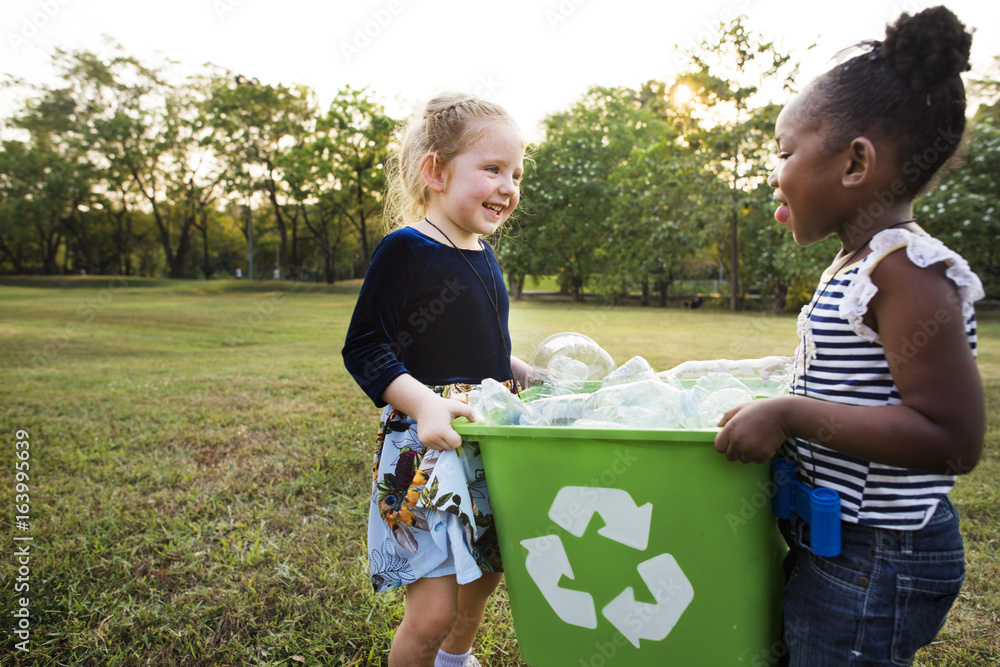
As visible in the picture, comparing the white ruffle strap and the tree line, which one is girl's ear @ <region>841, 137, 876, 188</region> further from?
the tree line

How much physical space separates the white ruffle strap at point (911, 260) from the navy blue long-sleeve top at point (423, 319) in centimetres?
89

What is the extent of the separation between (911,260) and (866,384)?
216mm

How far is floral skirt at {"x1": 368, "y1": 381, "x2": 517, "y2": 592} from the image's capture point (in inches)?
50.1

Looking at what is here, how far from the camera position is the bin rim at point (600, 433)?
3.25 feet

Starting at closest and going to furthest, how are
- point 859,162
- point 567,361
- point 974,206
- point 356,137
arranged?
point 859,162 → point 567,361 → point 974,206 → point 356,137

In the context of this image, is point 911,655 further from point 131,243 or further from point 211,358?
point 131,243

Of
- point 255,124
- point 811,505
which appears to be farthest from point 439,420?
point 255,124

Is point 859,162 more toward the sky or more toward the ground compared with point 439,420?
more toward the sky

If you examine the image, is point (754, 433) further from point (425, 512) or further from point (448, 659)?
point (448, 659)

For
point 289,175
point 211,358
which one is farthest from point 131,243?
point 211,358

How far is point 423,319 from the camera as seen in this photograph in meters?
1.58

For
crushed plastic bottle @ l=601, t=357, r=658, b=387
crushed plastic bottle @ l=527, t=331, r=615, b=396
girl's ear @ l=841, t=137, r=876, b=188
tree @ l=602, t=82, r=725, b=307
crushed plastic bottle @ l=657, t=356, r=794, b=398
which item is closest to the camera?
girl's ear @ l=841, t=137, r=876, b=188

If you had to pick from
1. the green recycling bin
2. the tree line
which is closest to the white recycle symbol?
the green recycling bin

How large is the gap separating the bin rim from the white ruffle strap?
295 mm
